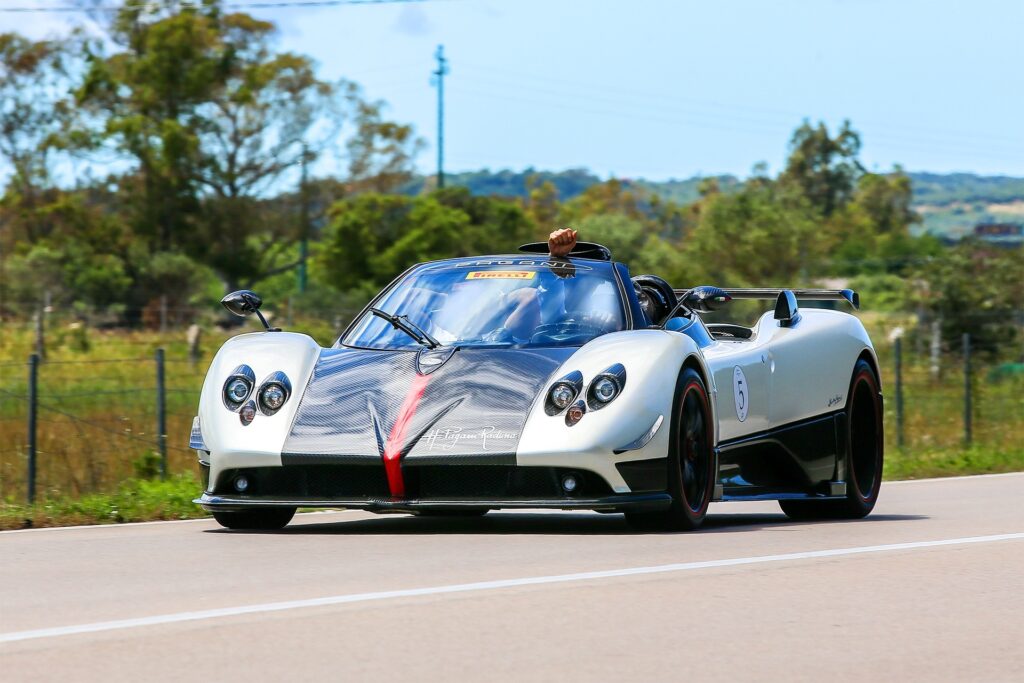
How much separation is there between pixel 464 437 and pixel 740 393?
2.02m

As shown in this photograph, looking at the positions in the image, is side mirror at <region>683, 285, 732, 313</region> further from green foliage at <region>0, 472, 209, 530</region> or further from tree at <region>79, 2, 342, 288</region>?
tree at <region>79, 2, 342, 288</region>

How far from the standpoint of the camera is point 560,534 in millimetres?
8539

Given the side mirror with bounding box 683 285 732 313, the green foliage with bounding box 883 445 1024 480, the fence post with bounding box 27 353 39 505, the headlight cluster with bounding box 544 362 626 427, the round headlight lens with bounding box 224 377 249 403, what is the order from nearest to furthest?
the headlight cluster with bounding box 544 362 626 427, the round headlight lens with bounding box 224 377 249 403, the side mirror with bounding box 683 285 732 313, the fence post with bounding box 27 353 39 505, the green foliage with bounding box 883 445 1024 480

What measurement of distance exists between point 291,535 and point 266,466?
0.47 metres

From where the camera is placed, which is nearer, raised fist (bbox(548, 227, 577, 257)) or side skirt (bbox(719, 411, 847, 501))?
raised fist (bbox(548, 227, 577, 257))

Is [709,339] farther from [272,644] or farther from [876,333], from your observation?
[876,333]

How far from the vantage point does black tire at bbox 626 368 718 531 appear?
841 centimetres

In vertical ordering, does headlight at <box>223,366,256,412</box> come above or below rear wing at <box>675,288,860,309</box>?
below

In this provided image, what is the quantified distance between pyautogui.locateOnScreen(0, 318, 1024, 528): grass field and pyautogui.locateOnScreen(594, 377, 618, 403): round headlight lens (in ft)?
10.5

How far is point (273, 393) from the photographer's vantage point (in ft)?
28.2

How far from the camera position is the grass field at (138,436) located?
1102cm

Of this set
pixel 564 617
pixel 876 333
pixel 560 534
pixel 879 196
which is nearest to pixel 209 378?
pixel 560 534
